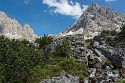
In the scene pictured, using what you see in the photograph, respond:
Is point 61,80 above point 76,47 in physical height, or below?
below

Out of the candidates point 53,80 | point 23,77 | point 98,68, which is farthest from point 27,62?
point 98,68

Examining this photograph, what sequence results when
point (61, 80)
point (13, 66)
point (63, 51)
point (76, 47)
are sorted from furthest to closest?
point (76, 47)
point (63, 51)
point (13, 66)
point (61, 80)

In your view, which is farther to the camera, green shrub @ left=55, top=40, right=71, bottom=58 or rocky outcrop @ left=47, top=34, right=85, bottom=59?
rocky outcrop @ left=47, top=34, right=85, bottom=59

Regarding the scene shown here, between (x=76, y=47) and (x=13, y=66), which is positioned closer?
(x=13, y=66)

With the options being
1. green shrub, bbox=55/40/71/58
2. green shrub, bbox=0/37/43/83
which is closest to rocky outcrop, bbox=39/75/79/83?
green shrub, bbox=0/37/43/83

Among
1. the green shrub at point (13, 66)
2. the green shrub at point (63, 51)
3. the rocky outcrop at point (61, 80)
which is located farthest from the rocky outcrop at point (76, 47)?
the rocky outcrop at point (61, 80)

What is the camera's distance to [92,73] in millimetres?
56719

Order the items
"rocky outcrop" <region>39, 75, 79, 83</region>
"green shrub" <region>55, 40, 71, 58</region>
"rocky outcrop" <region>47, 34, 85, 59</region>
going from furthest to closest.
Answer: "rocky outcrop" <region>47, 34, 85, 59</region> < "green shrub" <region>55, 40, 71, 58</region> < "rocky outcrop" <region>39, 75, 79, 83</region>

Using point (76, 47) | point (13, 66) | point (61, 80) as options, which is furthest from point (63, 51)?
point (13, 66)

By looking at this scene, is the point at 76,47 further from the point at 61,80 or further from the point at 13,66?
the point at 13,66

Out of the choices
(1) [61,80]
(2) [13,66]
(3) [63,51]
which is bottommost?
(1) [61,80]

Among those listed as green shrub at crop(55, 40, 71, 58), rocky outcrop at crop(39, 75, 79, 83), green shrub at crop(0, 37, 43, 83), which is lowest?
rocky outcrop at crop(39, 75, 79, 83)

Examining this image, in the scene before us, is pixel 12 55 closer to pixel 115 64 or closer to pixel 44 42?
pixel 115 64

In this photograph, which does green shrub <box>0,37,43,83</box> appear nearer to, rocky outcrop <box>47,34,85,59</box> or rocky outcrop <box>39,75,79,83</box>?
rocky outcrop <box>39,75,79,83</box>
